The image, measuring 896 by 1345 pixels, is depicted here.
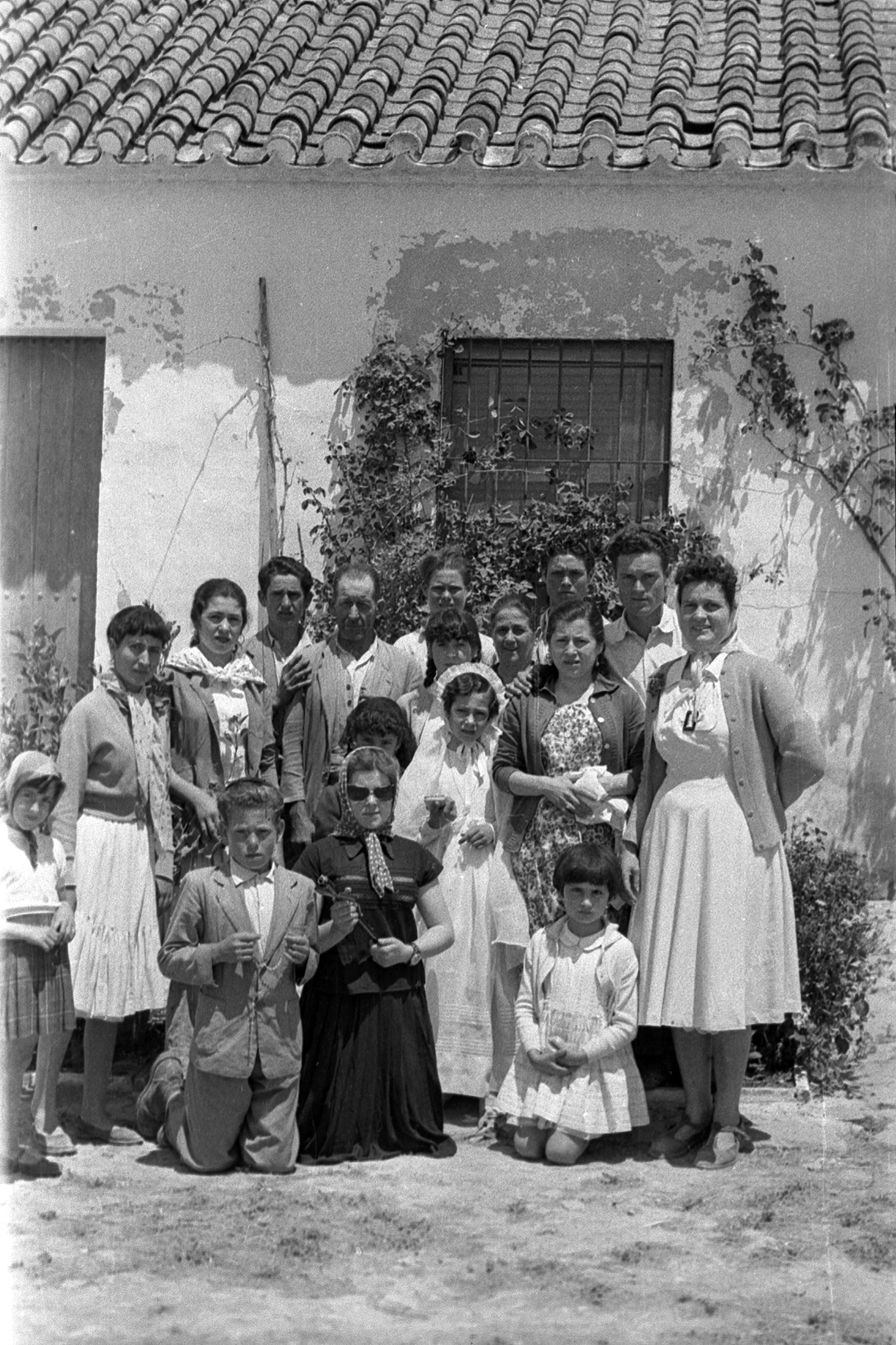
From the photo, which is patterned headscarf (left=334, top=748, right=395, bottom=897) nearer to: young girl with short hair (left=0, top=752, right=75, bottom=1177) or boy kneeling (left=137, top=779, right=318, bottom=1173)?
boy kneeling (left=137, top=779, right=318, bottom=1173)

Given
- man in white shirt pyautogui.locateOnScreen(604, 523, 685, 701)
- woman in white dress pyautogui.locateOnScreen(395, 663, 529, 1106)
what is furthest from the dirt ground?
man in white shirt pyautogui.locateOnScreen(604, 523, 685, 701)

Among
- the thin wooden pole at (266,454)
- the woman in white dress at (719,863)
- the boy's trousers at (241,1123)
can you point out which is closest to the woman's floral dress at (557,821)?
the woman in white dress at (719,863)

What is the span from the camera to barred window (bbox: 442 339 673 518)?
8758mm

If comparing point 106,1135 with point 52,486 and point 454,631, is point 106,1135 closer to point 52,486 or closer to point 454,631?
point 454,631

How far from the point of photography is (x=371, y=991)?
540 centimetres

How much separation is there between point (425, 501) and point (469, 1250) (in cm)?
481

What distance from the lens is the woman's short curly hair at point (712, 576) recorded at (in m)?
5.36

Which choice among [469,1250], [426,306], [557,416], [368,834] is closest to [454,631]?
[368,834]

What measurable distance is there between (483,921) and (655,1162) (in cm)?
95

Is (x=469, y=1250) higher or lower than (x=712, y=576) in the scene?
lower

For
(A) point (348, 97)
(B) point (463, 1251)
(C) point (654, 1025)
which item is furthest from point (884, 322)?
(B) point (463, 1251)

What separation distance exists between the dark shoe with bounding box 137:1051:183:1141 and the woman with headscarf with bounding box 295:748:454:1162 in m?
0.42

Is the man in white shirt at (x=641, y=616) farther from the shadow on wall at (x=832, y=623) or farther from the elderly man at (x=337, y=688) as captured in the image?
the shadow on wall at (x=832, y=623)

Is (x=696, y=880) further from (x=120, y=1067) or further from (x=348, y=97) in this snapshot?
(x=348, y=97)
